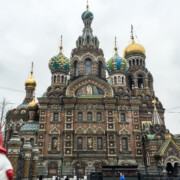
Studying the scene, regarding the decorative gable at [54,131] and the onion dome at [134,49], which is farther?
the onion dome at [134,49]

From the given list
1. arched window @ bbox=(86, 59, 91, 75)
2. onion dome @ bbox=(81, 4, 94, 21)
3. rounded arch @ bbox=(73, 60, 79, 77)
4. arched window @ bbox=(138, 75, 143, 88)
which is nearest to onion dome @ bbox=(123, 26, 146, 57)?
arched window @ bbox=(138, 75, 143, 88)

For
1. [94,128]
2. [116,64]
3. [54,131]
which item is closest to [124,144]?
[94,128]

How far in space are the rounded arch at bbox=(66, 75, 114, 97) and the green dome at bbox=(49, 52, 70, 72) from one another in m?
3.16

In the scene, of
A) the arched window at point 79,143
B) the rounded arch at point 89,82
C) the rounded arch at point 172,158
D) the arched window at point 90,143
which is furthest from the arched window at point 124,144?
the rounded arch at point 89,82

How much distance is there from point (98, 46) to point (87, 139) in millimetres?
15461

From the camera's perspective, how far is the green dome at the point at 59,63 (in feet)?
95.5

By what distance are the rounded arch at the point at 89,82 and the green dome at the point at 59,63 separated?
3.16 meters

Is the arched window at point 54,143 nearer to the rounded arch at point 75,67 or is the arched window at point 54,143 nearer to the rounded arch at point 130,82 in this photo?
the rounded arch at point 75,67

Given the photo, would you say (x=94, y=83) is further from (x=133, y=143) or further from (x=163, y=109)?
(x=163, y=109)

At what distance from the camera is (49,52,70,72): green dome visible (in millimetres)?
29094

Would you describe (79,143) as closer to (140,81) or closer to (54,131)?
(54,131)

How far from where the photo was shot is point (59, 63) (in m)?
29.1

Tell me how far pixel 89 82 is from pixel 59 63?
4907 mm

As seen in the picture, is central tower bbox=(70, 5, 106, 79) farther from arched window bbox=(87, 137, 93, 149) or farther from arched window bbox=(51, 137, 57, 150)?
arched window bbox=(51, 137, 57, 150)
